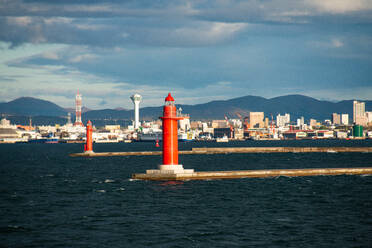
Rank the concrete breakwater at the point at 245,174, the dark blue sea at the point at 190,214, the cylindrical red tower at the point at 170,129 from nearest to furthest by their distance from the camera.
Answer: the dark blue sea at the point at 190,214
the cylindrical red tower at the point at 170,129
the concrete breakwater at the point at 245,174

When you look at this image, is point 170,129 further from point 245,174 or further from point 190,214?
point 190,214

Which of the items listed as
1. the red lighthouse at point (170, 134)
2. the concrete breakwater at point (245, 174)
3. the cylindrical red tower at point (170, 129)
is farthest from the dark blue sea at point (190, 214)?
the cylindrical red tower at point (170, 129)

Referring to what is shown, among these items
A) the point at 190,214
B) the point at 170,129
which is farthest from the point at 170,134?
the point at 190,214

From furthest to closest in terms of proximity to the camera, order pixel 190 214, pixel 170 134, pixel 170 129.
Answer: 1. pixel 170 134
2. pixel 170 129
3. pixel 190 214

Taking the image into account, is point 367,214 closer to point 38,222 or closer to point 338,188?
point 338,188

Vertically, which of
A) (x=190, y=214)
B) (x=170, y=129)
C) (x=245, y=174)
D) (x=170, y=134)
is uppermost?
(x=170, y=129)

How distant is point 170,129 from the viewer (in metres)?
56.2

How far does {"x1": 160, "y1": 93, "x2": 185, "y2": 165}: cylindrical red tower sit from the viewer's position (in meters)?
56.0

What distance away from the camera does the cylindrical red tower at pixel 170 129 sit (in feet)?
184

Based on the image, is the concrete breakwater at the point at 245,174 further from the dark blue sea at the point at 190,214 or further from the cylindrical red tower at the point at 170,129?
the cylindrical red tower at the point at 170,129

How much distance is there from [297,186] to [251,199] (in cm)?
1176

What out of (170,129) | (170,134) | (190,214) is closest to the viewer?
(190,214)

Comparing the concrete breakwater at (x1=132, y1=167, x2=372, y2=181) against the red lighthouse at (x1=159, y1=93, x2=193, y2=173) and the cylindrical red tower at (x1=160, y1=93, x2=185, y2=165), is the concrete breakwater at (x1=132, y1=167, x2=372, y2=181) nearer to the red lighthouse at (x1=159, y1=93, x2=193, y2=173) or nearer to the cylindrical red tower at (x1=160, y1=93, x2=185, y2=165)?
the red lighthouse at (x1=159, y1=93, x2=193, y2=173)

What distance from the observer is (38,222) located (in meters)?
36.2
